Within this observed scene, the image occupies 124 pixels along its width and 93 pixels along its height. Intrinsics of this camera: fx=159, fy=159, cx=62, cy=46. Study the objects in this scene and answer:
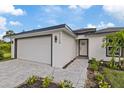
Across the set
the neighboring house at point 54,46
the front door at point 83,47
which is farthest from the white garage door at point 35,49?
the front door at point 83,47

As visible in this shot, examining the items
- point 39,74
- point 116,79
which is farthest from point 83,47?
point 39,74

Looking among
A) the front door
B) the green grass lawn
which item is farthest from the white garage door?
the front door

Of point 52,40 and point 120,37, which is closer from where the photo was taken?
point 52,40

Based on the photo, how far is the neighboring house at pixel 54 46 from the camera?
10273 mm

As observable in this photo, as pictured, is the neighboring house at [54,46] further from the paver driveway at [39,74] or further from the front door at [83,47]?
the paver driveway at [39,74]

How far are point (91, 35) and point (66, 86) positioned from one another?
1028 cm

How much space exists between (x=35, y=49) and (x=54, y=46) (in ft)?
9.08

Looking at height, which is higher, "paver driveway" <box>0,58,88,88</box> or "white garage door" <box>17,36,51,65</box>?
"white garage door" <box>17,36,51,65</box>

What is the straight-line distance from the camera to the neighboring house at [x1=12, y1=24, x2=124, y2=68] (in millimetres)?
10273

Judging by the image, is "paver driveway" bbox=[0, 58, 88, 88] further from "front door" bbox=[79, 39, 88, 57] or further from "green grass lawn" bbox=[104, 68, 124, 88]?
"front door" bbox=[79, 39, 88, 57]
